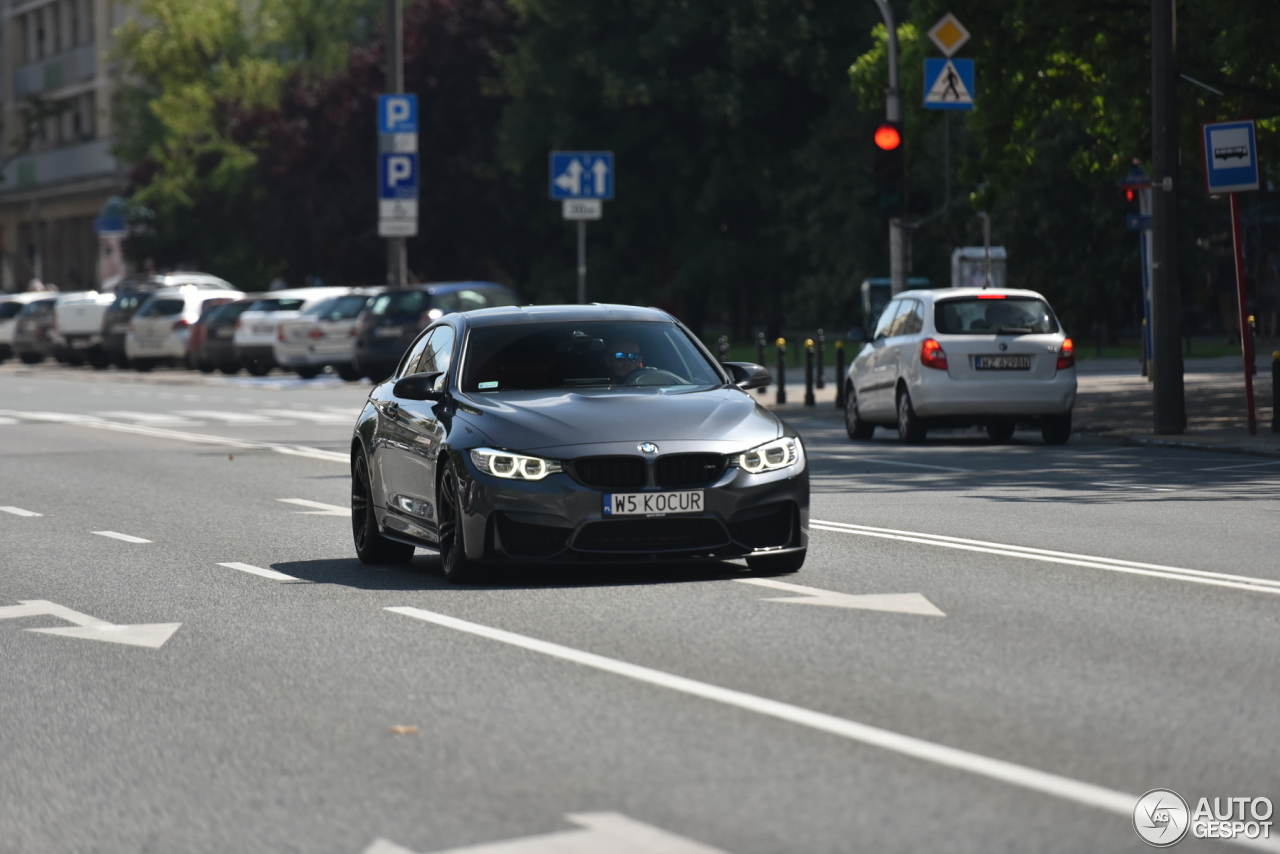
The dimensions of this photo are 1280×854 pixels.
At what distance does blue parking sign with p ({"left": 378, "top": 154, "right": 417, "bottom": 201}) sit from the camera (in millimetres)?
41469

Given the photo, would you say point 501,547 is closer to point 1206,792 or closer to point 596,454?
point 596,454

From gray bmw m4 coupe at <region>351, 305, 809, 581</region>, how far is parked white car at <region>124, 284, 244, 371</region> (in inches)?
1461

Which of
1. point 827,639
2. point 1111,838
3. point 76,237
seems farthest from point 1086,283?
point 76,237

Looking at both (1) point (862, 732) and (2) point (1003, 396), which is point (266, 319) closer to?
(2) point (1003, 396)

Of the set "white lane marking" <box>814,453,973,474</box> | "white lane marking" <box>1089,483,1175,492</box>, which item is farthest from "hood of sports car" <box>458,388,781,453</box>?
"white lane marking" <box>814,453,973,474</box>

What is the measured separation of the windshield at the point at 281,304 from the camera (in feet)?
145

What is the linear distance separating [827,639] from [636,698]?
155 cm

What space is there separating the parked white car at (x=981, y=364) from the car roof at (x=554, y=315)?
1029 centimetres

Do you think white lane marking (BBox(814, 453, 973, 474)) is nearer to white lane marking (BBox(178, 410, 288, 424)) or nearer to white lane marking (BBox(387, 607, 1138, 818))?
white lane marking (BBox(178, 410, 288, 424))

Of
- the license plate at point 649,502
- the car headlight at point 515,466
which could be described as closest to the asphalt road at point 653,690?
→ the license plate at point 649,502

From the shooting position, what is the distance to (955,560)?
12289mm

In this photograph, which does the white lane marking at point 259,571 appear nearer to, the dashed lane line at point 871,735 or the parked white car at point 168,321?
the dashed lane line at point 871,735

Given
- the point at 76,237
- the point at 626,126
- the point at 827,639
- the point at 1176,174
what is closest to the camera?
the point at 827,639

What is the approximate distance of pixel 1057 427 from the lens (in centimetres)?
2289
